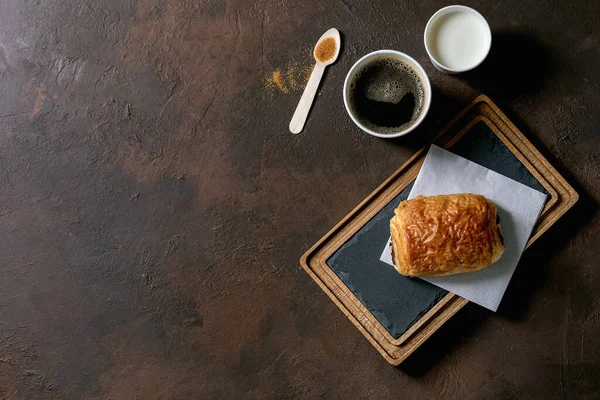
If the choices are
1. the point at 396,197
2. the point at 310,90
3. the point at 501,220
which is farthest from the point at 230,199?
the point at 501,220

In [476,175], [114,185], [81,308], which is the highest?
[114,185]

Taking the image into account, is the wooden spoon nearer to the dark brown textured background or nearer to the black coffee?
the dark brown textured background

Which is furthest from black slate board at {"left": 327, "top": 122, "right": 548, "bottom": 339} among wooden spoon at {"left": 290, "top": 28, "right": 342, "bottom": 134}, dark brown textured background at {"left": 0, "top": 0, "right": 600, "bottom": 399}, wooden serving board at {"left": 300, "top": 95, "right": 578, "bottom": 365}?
wooden spoon at {"left": 290, "top": 28, "right": 342, "bottom": 134}

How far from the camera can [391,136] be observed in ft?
6.23

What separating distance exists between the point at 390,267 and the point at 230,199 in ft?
2.20

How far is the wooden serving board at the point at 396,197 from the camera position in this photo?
194 centimetres

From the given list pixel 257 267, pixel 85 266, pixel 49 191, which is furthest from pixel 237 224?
pixel 49 191

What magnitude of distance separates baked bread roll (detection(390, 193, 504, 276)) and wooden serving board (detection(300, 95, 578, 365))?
0.17 metres

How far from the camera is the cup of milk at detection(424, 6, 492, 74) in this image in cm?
195

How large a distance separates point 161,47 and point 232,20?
30 centimetres

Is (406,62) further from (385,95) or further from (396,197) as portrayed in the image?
(396,197)

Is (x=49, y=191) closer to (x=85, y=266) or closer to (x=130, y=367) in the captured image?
(x=85, y=266)

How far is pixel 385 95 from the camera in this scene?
77.5 inches

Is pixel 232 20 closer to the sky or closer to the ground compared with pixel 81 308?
closer to the sky
